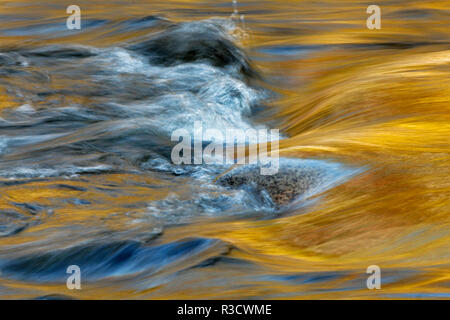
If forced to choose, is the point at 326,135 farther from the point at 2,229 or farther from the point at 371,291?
the point at 371,291

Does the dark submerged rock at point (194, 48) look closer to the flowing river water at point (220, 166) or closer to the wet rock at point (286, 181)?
the flowing river water at point (220, 166)

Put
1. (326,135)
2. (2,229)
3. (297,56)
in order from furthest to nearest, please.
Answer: (297,56) → (326,135) → (2,229)

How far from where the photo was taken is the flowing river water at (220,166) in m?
3.83

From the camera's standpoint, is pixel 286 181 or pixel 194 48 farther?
pixel 194 48

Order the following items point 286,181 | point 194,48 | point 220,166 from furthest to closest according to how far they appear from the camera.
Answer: point 194,48 → point 220,166 → point 286,181

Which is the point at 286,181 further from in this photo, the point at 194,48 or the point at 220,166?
the point at 194,48

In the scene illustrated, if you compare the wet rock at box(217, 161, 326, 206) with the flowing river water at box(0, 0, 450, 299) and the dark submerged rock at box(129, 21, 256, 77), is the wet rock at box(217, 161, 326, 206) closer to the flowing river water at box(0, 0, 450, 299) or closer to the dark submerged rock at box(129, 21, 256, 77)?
the flowing river water at box(0, 0, 450, 299)

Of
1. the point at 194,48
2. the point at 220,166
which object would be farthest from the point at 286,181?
the point at 194,48

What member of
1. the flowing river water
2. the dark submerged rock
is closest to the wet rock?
the flowing river water

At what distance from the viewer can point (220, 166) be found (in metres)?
6.14

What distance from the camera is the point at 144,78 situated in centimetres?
896

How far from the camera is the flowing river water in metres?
3.83
